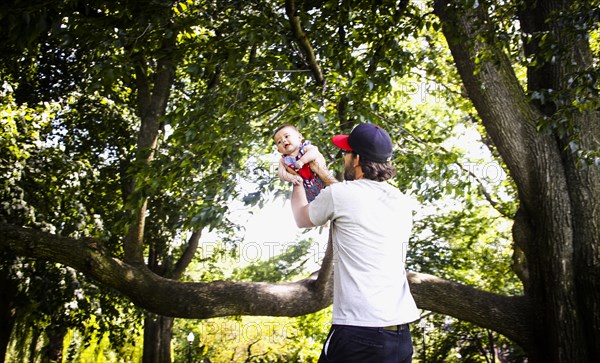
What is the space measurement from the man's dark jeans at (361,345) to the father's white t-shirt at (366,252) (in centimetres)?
4

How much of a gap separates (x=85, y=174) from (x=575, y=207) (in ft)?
25.8

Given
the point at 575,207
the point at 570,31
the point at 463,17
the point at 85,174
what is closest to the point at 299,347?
the point at 85,174

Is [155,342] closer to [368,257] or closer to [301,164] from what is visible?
[301,164]

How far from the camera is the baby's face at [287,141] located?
3.43 meters

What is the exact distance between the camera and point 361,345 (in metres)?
2.12

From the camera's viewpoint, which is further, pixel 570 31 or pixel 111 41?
pixel 111 41

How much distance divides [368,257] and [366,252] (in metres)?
0.02

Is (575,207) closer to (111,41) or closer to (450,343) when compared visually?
(111,41)

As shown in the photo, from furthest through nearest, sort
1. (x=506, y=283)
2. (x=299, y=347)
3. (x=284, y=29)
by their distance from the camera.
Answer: (x=299, y=347)
(x=506, y=283)
(x=284, y=29)

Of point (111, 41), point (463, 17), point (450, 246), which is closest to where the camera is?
point (111, 41)

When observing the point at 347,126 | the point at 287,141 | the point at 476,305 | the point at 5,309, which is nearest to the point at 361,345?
the point at 287,141

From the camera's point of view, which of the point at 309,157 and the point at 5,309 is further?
the point at 5,309

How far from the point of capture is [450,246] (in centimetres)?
1124

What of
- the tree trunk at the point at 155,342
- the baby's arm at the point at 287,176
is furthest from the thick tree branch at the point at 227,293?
the tree trunk at the point at 155,342
